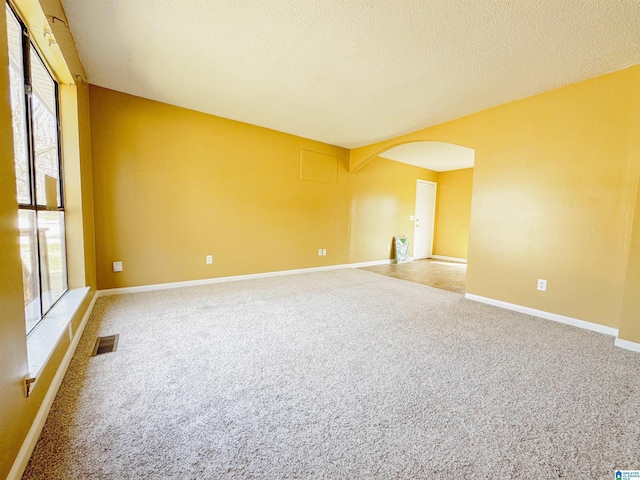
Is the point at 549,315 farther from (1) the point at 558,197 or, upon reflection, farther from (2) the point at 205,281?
(2) the point at 205,281

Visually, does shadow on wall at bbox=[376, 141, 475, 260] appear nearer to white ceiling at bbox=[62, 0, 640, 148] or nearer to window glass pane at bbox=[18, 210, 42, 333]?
white ceiling at bbox=[62, 0, 640, 148]

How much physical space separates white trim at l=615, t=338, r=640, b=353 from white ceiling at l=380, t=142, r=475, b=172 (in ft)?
11.0

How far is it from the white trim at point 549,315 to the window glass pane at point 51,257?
14.0ft

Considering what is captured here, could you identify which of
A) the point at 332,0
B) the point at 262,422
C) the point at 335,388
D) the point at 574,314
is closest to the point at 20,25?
the point at 332,0

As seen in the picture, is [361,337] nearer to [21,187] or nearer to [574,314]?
[574,314]

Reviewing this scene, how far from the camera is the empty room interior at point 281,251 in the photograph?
1.12 meters

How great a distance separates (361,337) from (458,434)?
40.6 inches

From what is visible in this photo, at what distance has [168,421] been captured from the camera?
4.09ft

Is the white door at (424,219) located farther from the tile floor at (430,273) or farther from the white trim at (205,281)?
the white trim at (205,281)

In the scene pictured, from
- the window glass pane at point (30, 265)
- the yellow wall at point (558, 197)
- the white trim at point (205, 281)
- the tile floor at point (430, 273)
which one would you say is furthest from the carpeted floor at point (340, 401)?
the tile floor at point (430, 273)

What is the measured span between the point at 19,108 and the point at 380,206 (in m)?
5.38

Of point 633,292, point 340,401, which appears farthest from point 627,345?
point 340,401

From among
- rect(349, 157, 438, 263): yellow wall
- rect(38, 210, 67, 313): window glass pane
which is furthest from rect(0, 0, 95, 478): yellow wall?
rect(349, 157, 438, 263): yellow wall

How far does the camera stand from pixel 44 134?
1940 millimetres
